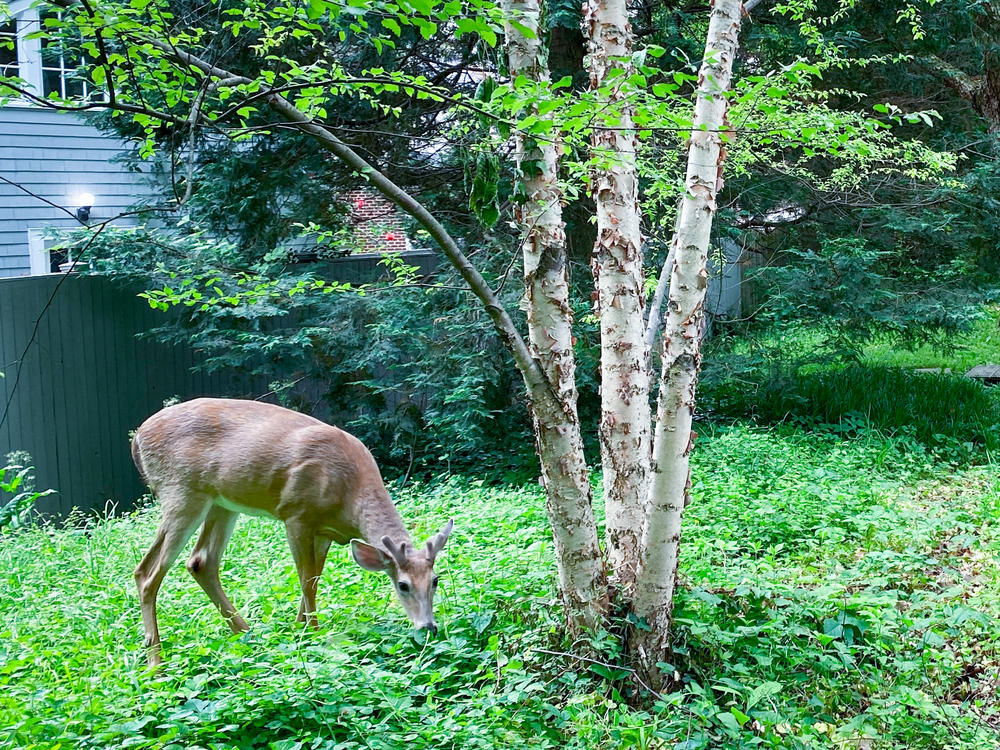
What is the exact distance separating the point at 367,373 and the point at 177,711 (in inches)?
250

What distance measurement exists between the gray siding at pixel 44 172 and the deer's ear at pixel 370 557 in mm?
7774

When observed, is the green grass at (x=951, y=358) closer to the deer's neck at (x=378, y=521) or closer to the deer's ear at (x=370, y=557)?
the deer's neck at (x=378, y=521)

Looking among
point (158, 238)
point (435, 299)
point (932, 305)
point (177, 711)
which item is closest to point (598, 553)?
point (177, 711)

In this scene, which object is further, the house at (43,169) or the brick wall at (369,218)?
the house at (43,169)

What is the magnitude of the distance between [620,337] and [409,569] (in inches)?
60.3

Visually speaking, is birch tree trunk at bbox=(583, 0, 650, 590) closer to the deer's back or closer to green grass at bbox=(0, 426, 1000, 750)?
green grass at bbox=(0, 426, 1000, 750)

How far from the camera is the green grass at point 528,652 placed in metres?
3.52

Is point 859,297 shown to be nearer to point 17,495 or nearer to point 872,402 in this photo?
point 872,402

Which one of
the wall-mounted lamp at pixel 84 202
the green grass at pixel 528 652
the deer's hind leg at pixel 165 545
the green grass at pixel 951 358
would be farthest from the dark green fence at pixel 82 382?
the green grass at pixel 951 358

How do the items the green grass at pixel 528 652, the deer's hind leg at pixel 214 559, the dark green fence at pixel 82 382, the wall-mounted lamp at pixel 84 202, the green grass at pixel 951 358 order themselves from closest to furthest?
1. the green grass at pixel 528 652
2. the deer's hind leg at pixel 214 559
3. the dark green fence at pixel 82 382
4. the wall-mounted lamp at pixel 84 202
5. the green grass at pixel 951 358

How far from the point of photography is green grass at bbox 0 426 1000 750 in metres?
3.52

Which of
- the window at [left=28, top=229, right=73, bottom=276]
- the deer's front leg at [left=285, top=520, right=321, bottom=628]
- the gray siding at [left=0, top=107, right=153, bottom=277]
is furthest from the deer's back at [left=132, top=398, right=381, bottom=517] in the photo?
the window at [left=28, top=229, right=73, bottom=276]

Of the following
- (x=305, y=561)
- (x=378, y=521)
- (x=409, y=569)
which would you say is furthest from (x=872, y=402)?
(x=305, y=561)

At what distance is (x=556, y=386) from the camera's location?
165 inches
